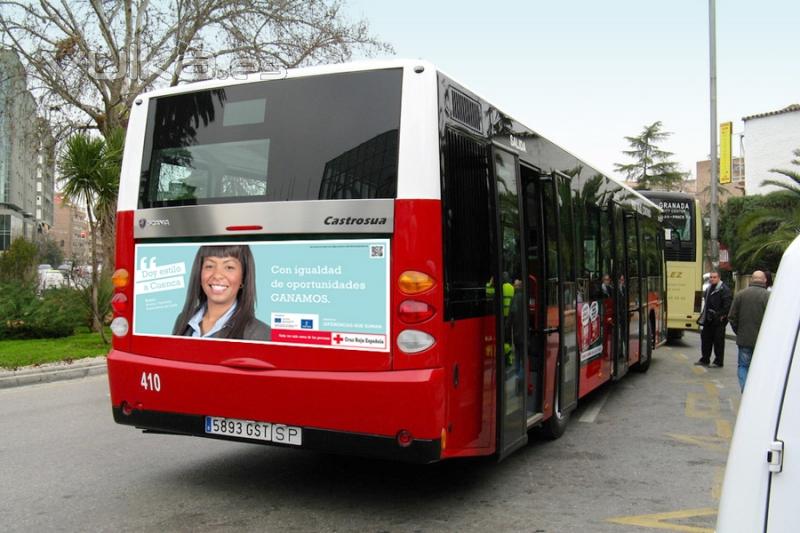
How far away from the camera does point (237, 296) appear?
17.0 feet

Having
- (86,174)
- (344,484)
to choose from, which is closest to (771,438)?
(344,484)

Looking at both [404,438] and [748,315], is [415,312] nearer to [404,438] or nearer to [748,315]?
[404,438]

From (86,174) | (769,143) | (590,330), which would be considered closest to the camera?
(590,330)

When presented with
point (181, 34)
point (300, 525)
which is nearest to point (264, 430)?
point (300, 525)

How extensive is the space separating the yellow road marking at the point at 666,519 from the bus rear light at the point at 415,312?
6.08 feet

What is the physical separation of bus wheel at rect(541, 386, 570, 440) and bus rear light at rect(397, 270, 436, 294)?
3.07 metres

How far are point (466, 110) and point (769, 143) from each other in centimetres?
5074

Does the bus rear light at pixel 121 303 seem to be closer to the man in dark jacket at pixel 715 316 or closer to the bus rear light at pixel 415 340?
the bus rear light at pixel 415 340

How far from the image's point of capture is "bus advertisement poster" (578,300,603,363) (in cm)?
809

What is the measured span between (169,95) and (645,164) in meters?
62.7

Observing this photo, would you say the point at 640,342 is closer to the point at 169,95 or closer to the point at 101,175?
the point at 169,95

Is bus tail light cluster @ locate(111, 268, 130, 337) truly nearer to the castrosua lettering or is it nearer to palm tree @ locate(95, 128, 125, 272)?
the castrosua lettering

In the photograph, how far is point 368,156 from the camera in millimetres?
4863

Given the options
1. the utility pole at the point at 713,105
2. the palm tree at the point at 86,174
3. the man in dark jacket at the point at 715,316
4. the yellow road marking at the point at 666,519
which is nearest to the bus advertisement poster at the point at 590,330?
the yellow road marking at the point at 666,519
